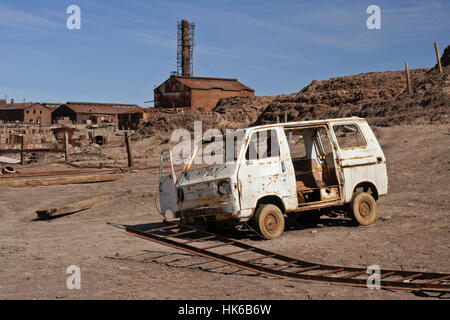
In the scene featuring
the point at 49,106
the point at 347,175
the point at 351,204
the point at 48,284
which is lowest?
the point at 48,284

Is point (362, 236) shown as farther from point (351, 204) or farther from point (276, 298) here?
point (276, 298)

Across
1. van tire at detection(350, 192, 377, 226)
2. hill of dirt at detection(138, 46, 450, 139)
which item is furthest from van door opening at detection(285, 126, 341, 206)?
hill of dirt at detection(138, 46, 450, 139)

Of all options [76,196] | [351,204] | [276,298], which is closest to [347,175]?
[351,204]

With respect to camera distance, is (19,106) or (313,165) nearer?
(313,165)

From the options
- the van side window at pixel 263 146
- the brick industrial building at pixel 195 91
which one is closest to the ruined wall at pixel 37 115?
the brick industrial building at pixel 195 91

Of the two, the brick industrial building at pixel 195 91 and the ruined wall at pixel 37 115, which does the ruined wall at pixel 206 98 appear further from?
the ruined wall at pixel 37 115

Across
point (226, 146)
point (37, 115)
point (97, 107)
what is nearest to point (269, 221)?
point (226, 146)

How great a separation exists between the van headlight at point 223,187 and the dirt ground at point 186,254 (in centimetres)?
113

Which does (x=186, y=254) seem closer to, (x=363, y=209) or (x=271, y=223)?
(x=271, y=223)

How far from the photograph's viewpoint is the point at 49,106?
82.1 meters

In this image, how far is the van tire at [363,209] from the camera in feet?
30.7

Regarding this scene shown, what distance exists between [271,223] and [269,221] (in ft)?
0.21

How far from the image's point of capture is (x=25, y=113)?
74250 millimetres
